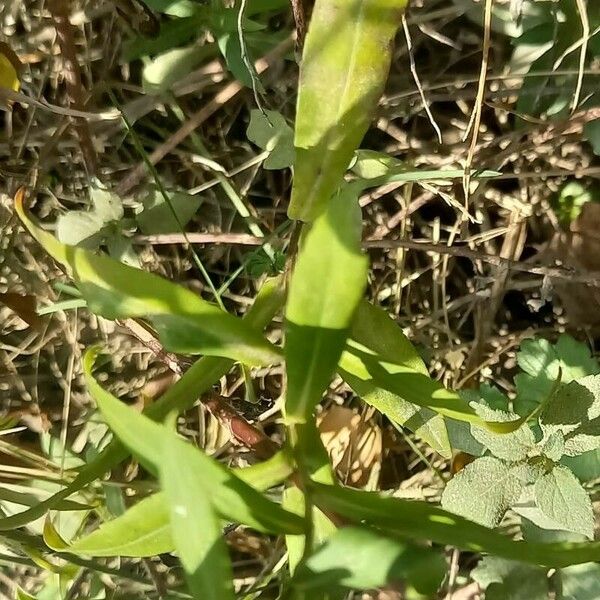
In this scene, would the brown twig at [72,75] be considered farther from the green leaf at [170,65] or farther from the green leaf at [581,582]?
the green leaf at [581,582]

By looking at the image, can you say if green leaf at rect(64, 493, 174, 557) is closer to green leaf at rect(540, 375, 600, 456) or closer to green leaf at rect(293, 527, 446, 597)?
green leaf at rect(293, 527, 446, 597)

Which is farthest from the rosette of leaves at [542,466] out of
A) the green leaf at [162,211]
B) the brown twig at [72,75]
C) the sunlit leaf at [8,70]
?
the sunlit leaf at [8,70]

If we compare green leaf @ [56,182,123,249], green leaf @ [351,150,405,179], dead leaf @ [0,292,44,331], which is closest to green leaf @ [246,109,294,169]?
green leaf @ [351,150,405,179]

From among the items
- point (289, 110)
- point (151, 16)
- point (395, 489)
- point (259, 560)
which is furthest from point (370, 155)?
point (259, 560)

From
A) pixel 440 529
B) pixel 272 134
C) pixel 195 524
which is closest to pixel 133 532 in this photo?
pixel 195 524

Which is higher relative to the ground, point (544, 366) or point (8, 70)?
point (8, 70)

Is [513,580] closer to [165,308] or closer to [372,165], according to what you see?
[372,165]

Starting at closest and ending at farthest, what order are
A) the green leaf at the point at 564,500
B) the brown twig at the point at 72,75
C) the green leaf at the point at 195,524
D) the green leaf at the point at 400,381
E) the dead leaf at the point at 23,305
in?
the green leaf at the point at 195,524
the green leaf at the point at 400,381
the green leaf at the point at 564,500
the brown twig at the point at 72,75
the dead leaf at the point at 23,305
